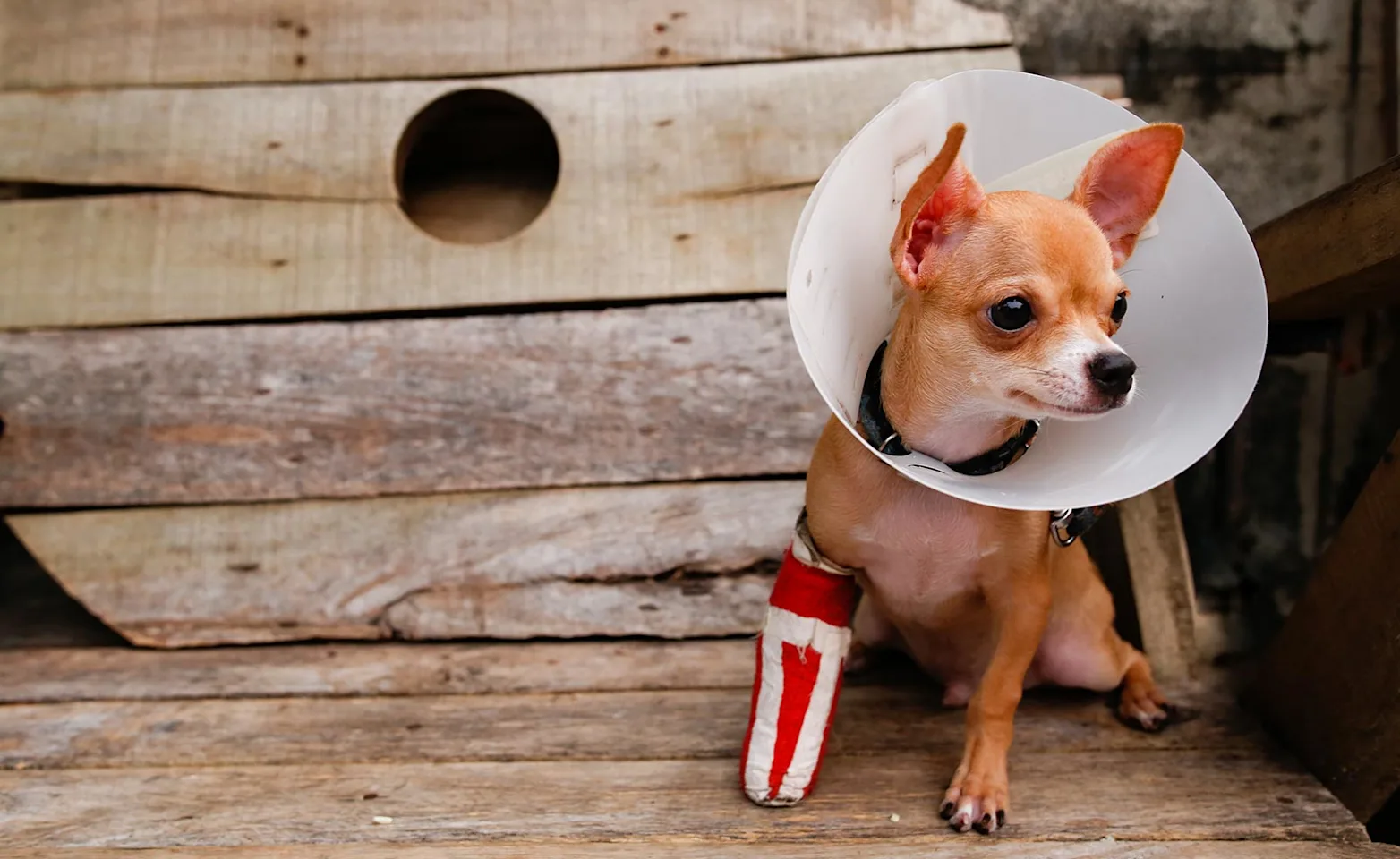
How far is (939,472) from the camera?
130 centimetres

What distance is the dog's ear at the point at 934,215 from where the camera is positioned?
45.1 inches

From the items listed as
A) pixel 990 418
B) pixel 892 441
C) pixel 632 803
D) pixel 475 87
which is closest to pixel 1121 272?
pixel 990 418

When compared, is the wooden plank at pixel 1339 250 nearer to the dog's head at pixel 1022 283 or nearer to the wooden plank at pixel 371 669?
the dog's head at pixel 1022 283

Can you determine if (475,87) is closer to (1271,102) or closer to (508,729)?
(508,729)

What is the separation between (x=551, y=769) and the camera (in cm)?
154

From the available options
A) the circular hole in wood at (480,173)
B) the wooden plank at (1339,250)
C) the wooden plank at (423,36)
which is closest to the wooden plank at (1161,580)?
the wooden plank at (1339,250)

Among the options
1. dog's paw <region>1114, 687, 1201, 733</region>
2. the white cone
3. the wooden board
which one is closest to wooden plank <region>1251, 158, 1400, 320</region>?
the white cone

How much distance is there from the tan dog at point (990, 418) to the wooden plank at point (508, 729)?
3.0 inches

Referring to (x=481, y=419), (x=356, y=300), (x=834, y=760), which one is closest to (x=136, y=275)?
(x=356, y=300)

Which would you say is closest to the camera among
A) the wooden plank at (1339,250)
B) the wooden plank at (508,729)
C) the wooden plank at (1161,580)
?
the wooden plank at (1339,250)

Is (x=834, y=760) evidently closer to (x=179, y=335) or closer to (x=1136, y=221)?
(x=1136, y=221)

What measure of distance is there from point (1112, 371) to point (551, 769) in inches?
38.8

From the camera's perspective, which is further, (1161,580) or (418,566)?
(418,566)

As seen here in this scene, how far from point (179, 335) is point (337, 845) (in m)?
1.16
